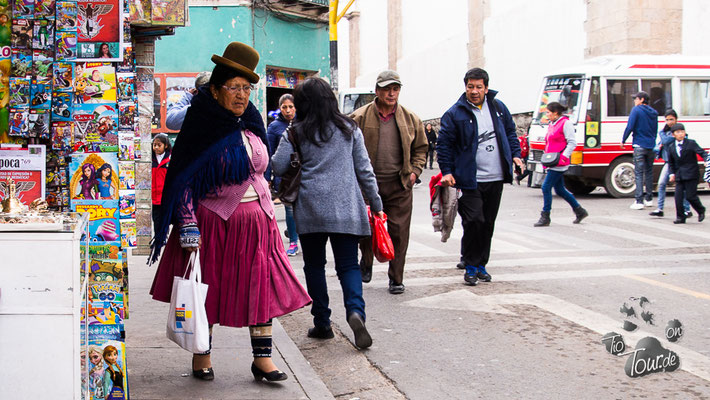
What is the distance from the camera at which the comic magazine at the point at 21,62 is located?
372 cm

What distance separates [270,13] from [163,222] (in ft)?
60.5

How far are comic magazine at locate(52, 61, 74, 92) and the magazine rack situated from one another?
1.02 m

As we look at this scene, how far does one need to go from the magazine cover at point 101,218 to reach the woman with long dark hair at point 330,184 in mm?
1866

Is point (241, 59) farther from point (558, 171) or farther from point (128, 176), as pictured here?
point (558, 171)

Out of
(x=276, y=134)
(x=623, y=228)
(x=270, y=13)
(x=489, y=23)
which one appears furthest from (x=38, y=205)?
(x=489, y=23)

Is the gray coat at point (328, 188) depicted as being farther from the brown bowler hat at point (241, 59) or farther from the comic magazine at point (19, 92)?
the comic magazine at point (19, 92)

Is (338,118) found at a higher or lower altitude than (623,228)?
higher

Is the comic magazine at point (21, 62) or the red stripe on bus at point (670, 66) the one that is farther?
the red stripe on bus at point (670, 66)

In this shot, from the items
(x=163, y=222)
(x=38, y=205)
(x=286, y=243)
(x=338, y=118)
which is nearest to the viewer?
(x=38, y=205)

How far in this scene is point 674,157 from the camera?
12.5 metres

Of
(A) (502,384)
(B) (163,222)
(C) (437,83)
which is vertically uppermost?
(C) (437,83)

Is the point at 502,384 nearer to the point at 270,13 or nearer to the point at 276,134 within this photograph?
the point at 276,134

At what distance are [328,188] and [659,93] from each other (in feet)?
44.3

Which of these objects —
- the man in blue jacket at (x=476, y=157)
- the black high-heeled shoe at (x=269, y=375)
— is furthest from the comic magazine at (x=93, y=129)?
the man in blue jacket at (x=476, y=157)
